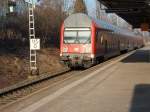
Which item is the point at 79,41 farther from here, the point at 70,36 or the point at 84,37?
the point at 70,36

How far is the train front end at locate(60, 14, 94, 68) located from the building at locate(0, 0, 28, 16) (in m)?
10.8

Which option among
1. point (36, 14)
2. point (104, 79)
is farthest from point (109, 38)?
point (104, 79)

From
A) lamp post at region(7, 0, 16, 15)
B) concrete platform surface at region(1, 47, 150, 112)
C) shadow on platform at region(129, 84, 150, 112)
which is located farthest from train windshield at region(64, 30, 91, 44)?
lamp post at region(7, 0, 16, 15)

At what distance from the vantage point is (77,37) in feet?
89.5

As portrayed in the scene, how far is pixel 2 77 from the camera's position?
2516cm

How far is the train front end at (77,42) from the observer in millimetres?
26734

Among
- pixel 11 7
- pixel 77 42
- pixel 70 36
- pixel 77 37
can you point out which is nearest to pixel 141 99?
pixel 77 42

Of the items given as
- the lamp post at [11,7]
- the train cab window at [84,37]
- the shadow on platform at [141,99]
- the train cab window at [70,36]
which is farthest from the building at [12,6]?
the shadow on platform at [141,99]

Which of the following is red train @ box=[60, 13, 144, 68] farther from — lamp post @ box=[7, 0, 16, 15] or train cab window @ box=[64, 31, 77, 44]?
lamp post @ box=[7, 0, 16, 15]

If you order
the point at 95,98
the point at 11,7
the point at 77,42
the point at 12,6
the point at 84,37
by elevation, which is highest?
the point at 12,6

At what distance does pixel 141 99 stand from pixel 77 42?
1435 centimetres

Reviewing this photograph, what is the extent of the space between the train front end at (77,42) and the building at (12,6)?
10.8 m

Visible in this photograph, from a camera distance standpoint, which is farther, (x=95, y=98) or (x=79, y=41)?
(x=79, y=41)

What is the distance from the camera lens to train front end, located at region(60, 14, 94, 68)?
26.7m
